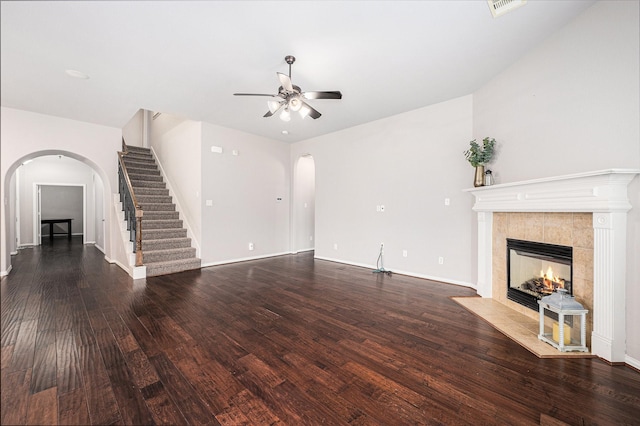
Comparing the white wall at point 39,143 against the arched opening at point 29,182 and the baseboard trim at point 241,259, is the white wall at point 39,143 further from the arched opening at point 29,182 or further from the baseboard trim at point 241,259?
the baseboard trim at point 241,259

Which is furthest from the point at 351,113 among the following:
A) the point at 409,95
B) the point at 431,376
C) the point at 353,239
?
the point at 431,376

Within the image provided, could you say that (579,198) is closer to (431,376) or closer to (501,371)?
(501,371)

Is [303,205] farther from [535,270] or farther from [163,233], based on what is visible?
[535,270]

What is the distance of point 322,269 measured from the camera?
207 inches

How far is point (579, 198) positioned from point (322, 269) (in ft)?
12.6

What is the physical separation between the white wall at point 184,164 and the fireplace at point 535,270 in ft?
16.8

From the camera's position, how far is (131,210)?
4.95m

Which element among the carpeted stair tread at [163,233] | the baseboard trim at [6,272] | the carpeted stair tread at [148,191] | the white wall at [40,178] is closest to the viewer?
the baseboard trim at [6,272]

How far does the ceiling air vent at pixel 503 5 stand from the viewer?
2287mm

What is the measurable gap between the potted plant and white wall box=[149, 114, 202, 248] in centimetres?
471

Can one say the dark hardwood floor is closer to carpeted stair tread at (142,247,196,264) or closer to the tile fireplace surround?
the tile fireplace surround

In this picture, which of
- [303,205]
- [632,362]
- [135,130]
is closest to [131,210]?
[303,205]

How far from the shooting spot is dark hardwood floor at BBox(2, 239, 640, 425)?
5.18 ft

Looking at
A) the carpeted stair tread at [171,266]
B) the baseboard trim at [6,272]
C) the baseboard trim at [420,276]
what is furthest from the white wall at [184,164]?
the baseboard trim at [6,272]
